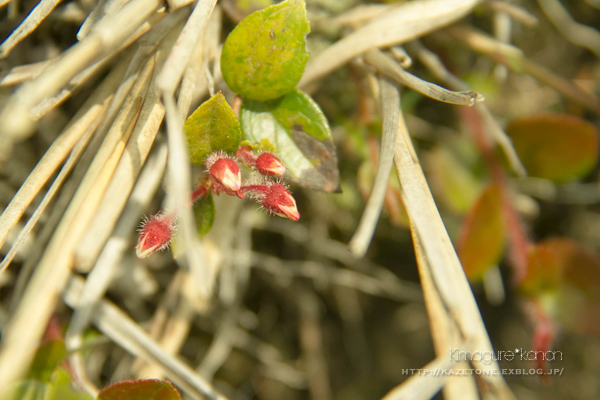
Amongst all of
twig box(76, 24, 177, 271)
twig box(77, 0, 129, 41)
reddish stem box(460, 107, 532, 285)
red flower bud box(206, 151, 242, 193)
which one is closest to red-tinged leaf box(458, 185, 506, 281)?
reddish stem box(460, 107, 532, 285)

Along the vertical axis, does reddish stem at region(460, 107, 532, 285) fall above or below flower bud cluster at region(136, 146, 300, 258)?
below

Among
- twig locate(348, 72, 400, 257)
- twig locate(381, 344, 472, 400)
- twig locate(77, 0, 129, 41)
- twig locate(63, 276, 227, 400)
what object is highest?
twig locate(77, 0, 129, 41)

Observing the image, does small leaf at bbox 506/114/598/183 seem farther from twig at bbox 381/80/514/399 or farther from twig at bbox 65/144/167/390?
twig at bbox 65/144/167/390

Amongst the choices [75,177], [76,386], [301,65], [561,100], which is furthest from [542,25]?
[76,386]

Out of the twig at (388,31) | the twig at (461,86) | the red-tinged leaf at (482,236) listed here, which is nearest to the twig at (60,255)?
the twig at (388,31)

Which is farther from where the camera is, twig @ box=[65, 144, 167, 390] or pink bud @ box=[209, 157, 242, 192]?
twig @ box=[65, 144, 167, 390]

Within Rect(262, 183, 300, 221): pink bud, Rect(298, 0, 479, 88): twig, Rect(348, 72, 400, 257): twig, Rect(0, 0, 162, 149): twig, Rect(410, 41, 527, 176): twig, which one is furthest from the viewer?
Rect(410, 41, 527, 176): twig

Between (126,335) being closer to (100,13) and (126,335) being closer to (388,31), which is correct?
(100,13)
